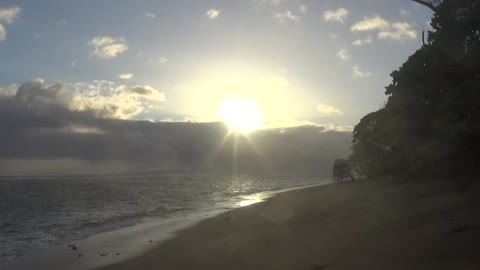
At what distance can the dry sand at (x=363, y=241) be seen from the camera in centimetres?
764

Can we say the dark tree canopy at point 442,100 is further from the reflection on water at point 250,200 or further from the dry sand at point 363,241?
the reflection on water at point 250,200

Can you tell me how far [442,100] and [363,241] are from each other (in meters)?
11.2

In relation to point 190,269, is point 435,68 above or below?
above

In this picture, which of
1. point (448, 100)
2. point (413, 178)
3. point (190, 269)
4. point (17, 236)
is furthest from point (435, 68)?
point (17, 236)

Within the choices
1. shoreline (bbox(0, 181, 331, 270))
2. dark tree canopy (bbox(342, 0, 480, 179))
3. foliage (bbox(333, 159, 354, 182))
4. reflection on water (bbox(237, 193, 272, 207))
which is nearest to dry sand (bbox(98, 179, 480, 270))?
shoreline (bbox(0, 181, 331, 270))

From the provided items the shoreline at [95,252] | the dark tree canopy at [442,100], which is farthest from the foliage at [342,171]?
the shoreline at [95,252]

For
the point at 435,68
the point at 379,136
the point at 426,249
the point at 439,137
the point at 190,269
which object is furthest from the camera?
the point at 379,136

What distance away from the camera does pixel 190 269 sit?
10.6 m

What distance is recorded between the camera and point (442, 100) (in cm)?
1775

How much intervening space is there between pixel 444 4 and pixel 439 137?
6851mm

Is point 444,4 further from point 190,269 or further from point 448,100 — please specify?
point 190,269

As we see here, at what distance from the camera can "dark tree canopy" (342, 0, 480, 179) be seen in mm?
16781

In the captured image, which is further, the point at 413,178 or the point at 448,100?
the point at 413,178

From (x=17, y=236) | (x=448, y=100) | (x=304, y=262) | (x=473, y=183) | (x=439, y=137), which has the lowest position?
(x=17, y=236)
